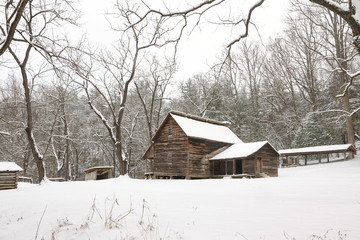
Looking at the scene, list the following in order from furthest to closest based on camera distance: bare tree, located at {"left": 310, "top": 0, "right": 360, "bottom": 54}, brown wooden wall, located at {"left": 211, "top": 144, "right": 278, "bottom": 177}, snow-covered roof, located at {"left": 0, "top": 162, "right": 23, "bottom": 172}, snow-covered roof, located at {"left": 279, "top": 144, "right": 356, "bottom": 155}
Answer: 1. snow-covered roof, located at {"left": 279, "top": 144, "right": 356, "bottom": 155}
2. brown wooden wall, located at {"left": 211, "top": 144, "right": 278, "bottom": 177}
3. snow-covered roof, located at {"left": 0, "top": 162, "right": 23, "bottom": 172}
4. bare tree, located at {"left": 310, "top": 0, "right": 360, "bottom": 54}

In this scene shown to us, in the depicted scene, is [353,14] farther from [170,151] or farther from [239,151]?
[170,151]

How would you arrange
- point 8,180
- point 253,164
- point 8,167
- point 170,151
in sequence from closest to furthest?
point 8,180 → point 8,167 → point 253,164 → point 170,151

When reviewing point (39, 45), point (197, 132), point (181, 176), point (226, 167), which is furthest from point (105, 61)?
point (39, 45)

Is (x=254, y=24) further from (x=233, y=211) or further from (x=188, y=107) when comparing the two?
(x=188, y=107)

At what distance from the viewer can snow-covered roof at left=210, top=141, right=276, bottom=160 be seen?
25578 mm

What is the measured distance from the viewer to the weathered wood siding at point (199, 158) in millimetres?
26297

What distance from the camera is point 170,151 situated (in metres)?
27.4

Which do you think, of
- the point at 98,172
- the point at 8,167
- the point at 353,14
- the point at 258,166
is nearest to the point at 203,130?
the point at 258,166

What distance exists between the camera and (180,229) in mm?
5277

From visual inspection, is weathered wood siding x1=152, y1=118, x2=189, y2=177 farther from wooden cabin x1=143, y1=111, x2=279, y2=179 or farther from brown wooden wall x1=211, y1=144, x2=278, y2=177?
brown wooden wall x1=211, y1=144, x2=278, y2=177

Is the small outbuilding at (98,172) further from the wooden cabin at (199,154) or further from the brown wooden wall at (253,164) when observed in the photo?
the brown wooden wall at (253,164)

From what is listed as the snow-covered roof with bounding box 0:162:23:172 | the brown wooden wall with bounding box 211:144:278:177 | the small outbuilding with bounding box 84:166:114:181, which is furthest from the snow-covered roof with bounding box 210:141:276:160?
the snow-covered roof with bounding box 0:162:23:172

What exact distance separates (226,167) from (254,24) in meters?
20.7

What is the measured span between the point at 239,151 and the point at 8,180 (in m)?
19.8
